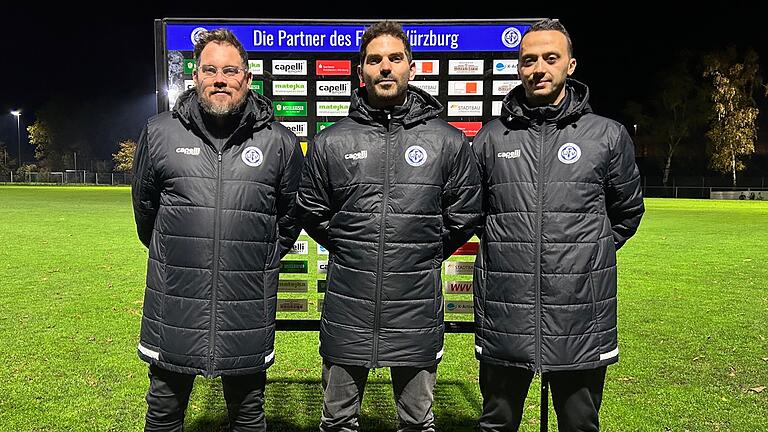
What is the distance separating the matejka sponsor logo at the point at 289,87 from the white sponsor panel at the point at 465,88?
0.98 meters

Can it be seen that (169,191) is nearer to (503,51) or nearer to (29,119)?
(503,51)

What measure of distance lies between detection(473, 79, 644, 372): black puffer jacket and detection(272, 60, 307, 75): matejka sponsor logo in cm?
173

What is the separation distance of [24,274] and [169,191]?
8235mm

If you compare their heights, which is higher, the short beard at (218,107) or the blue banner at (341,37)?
the blue banner at (341,37)

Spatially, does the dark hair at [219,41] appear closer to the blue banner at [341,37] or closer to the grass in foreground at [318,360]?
the blue banner at [341,37]

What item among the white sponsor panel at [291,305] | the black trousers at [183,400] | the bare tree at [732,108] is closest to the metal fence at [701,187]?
the bare tree at [732,108]

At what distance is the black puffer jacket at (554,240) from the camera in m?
3.04

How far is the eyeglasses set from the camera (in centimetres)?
306

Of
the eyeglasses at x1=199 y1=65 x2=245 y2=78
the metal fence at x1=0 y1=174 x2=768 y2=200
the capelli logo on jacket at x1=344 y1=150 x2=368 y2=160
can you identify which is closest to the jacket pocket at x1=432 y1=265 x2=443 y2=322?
the capelli logo on jacket at x1=344 y1=150 x2=368 y2=160

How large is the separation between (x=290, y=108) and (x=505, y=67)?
1.46m

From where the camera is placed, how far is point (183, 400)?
3197 millimetres

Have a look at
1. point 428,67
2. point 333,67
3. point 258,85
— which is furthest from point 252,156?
point 428,67

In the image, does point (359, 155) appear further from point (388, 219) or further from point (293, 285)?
point (293, 285)

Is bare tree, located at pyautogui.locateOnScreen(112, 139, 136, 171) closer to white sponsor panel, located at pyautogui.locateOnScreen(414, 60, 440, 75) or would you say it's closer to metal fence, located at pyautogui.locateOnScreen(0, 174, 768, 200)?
metal fence, located at pyautogui.locateOnScreen(0, 174, 768, 200)
